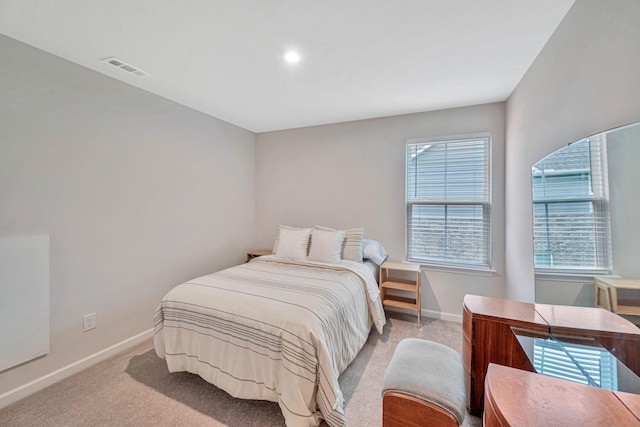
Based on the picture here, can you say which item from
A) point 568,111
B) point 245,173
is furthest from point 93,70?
point 568,111

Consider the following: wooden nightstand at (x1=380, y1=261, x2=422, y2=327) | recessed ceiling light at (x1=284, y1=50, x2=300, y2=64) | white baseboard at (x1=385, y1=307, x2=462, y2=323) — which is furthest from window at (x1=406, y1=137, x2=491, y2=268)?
recessed ceiling light at (x1=284, y1=50, x2=300, y2=64)

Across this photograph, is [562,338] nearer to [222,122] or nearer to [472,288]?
[472,288]

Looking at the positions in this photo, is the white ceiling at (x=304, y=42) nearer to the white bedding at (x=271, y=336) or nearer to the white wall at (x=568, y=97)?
the white wall at (x=568, y=97)

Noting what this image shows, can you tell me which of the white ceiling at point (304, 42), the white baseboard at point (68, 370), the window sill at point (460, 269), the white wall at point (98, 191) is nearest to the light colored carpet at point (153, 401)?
the white baseboard at point (68, 370)

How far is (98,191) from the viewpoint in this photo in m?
2.23

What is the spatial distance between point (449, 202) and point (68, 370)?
3.94m

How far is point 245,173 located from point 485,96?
10.6ft

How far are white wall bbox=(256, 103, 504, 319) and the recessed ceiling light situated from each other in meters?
1.57

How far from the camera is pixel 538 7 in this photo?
4.78 feet

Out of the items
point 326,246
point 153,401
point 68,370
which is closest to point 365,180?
point 326,246

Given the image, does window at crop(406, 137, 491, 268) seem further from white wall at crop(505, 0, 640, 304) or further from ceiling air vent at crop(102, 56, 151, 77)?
ceiling air vent at crop(102, 56, 151, 77)

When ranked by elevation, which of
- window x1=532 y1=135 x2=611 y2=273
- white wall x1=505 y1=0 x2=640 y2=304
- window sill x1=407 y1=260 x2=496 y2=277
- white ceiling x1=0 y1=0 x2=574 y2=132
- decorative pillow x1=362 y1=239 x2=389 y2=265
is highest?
white ceiling x1=0 y1=0 x2=574 y2=132

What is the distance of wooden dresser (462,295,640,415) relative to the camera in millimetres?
988

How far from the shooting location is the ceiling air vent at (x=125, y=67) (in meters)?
2.02
